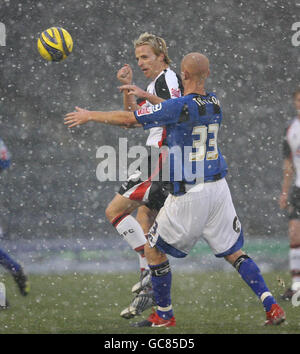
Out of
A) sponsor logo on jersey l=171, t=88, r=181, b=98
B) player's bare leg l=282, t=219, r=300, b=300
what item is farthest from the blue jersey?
player's bare leg l=282, t=219, r=300, b=300

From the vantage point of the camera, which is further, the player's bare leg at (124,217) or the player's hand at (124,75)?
the player's bare leg at (124,217)

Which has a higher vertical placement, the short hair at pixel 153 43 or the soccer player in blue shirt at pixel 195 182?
the short hair at pixel 153 43

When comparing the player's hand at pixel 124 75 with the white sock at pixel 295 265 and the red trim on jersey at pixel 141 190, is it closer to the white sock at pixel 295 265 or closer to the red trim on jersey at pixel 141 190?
the red trim on jersey at pixel 141 190

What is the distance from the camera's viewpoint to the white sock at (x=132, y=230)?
5070 millimetres

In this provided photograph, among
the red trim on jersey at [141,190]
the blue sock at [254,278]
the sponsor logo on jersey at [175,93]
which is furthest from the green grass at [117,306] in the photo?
the sponsor logo on jersey at [175,93]

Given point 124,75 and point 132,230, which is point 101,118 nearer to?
point 124,75

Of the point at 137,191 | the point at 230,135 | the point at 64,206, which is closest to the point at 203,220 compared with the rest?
the point at 137,191

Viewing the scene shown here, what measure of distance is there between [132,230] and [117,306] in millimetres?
810

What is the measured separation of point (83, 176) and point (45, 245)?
173 cm

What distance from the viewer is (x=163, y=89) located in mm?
4926

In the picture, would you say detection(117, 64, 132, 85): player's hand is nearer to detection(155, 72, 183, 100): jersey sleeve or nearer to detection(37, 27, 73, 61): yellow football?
detection(155, 72, 183, 100): jersey sleeve

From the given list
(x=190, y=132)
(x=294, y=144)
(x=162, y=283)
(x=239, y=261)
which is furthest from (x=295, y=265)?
(x=190, y=132)

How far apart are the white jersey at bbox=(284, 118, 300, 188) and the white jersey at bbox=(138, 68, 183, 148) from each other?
1744 mm

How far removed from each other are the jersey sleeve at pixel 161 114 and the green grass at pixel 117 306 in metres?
1.32
